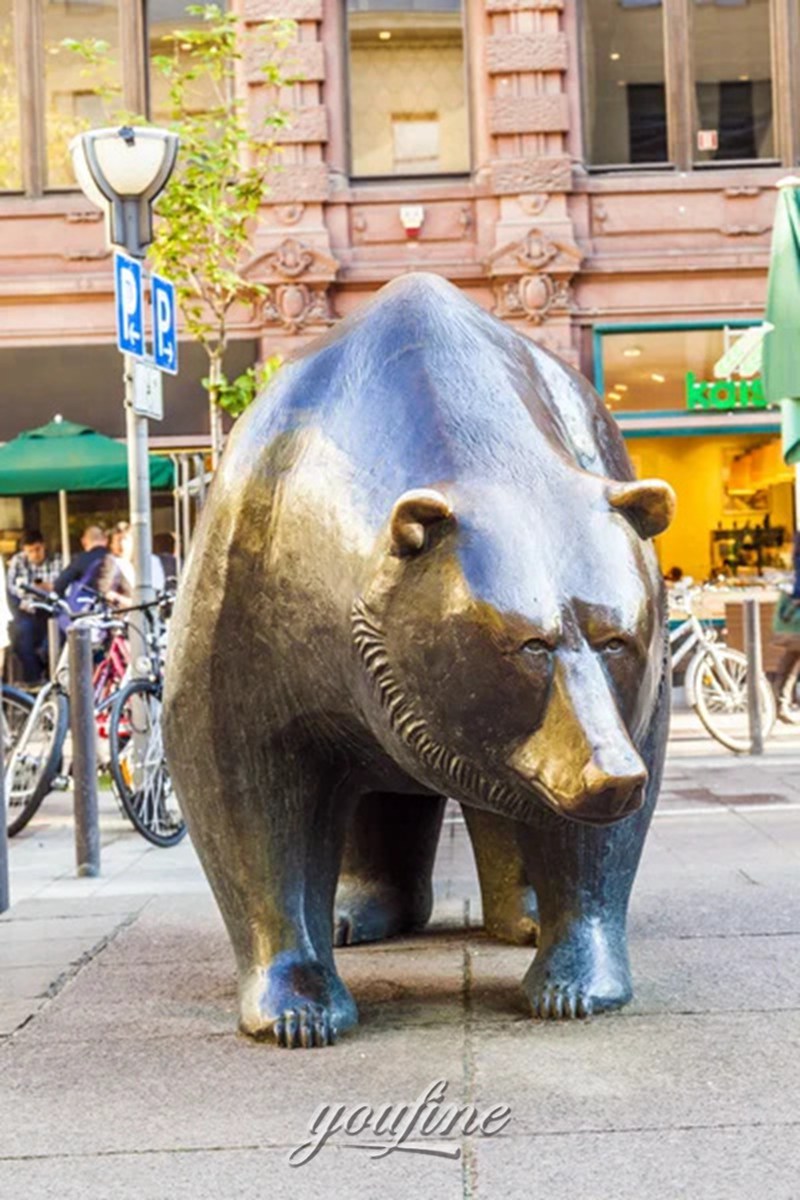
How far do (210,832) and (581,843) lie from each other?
77 cm

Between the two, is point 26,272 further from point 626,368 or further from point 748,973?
point 748,973

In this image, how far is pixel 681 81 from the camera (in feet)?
59.9

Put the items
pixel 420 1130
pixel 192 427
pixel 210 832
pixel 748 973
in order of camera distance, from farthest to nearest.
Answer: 1. pixel 192 427
2. pixel 748 973
3. pixel 210 832
4. pixel 420 1130

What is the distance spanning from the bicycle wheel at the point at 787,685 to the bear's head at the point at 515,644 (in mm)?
9132

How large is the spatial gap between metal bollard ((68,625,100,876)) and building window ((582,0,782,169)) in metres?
11.7

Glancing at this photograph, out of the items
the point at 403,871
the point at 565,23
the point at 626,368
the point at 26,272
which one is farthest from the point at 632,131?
the point at 403,871

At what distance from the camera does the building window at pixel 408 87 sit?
1814cm

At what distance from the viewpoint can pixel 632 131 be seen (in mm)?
18047

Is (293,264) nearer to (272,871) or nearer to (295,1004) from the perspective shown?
(272,871)

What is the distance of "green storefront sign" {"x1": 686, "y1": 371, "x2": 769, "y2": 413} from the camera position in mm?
17594

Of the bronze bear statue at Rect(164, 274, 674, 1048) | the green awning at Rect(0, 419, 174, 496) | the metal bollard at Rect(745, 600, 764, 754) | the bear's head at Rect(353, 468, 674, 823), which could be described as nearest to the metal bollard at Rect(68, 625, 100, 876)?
the bronze bear statue at Rect(164, 274, 674, 1048)

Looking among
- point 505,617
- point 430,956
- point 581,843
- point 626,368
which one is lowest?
point 430,956

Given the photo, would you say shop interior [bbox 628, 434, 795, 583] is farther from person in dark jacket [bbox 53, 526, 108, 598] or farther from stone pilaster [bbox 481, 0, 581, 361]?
person in dark jacket [bbox 53, 526, 108, 598]

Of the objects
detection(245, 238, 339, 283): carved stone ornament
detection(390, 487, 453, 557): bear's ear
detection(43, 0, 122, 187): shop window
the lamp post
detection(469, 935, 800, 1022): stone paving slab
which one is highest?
detection(43, 0, 122, 187): shop window
